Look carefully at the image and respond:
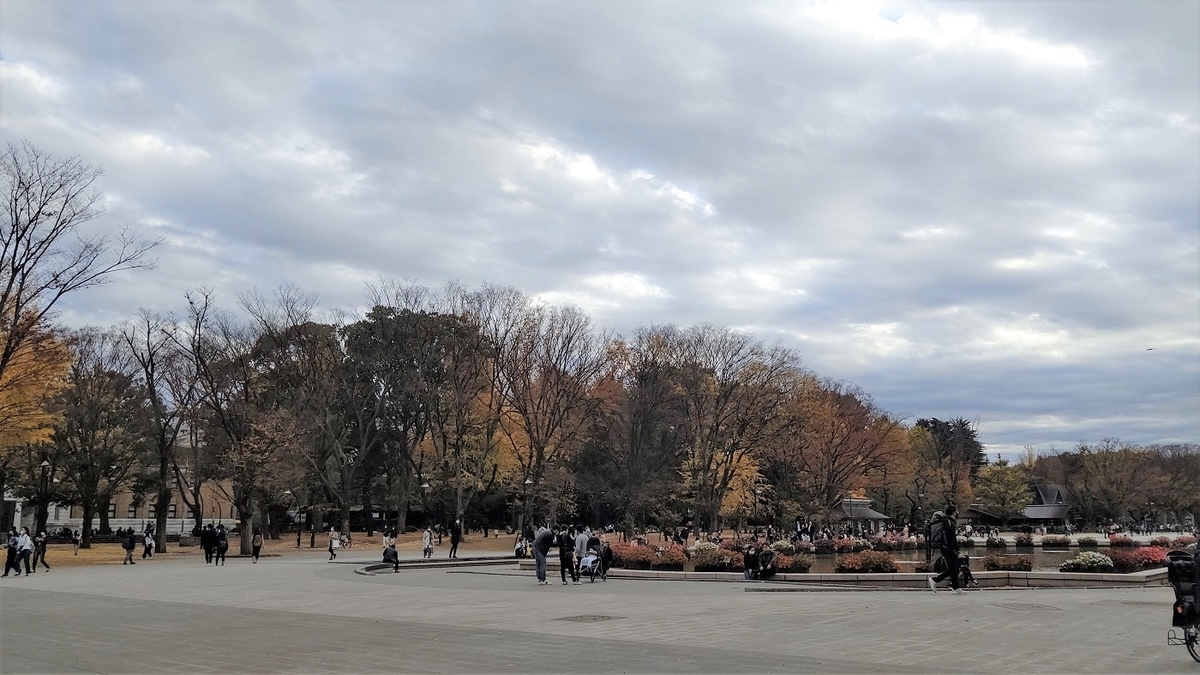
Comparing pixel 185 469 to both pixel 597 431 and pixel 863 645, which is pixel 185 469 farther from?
pixel 863 645

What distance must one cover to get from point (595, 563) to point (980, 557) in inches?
583

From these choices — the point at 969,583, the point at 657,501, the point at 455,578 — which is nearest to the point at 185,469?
the point at 657,501

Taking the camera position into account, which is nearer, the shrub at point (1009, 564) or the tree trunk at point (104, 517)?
the shrub at point (1009, 564)

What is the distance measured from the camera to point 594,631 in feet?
39.6

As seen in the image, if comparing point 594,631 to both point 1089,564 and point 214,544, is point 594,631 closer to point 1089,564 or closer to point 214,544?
point 1089,564

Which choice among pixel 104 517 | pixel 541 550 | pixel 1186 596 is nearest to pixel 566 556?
pixel 541 550

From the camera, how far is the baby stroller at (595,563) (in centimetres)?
2327

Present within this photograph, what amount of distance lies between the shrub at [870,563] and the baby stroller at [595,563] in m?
6.38

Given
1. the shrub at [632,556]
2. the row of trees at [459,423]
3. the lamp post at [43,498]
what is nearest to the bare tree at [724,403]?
the row of trees at [459,423]

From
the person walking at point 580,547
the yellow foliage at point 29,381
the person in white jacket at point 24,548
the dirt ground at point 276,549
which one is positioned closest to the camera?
the person walking at point 580,547

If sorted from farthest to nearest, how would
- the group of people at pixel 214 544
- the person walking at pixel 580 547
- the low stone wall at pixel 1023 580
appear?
the group of people at pixel 214 544 → the person walking at pixel 580 547 → the low stone wall at pixel 1023 580

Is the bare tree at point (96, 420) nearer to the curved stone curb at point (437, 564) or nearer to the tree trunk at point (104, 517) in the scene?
the tree trunk at point (104, 517)

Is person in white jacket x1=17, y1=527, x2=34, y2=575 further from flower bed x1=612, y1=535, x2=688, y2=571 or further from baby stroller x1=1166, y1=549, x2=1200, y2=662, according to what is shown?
baby stroller x1=1166, y1=549, x2=1200, y2=662

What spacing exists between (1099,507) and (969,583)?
8161 centimetres
